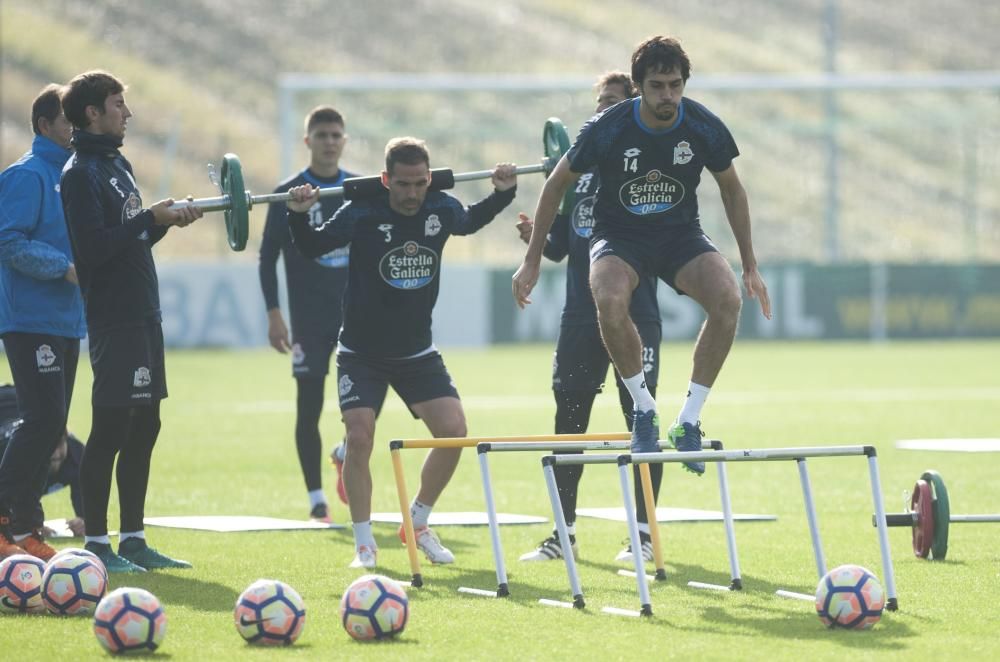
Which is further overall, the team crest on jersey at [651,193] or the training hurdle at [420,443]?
the team crest on jersey at [651,193]

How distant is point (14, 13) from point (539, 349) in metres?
29.2

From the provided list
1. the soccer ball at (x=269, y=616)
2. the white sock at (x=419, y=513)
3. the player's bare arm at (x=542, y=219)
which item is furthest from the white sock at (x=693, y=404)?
the soccer ball at (x=269, y=616)

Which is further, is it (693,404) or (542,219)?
(542,219)

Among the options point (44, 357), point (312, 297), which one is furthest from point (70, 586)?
point (312, 297)

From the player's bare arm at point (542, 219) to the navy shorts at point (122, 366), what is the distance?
6.31 ft

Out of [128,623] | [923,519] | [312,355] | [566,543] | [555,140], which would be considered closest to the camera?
[128,623]

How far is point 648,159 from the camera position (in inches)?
295

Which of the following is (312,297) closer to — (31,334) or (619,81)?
(31,334)

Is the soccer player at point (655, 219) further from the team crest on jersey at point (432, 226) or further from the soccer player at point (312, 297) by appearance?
the soccer player at point (312, 297)

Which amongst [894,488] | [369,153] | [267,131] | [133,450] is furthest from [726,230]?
[133,450]

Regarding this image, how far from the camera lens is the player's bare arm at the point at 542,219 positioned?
24.7 feet

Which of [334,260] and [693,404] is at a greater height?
[334,260]

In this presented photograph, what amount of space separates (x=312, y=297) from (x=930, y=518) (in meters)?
4.16

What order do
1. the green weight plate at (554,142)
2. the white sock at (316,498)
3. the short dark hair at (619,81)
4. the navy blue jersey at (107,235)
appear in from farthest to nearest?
the white sock at (316,498) < the green weight plate at (554,142) < the short dark hair at (619,81) < the navy blue jersey at (107,235)
